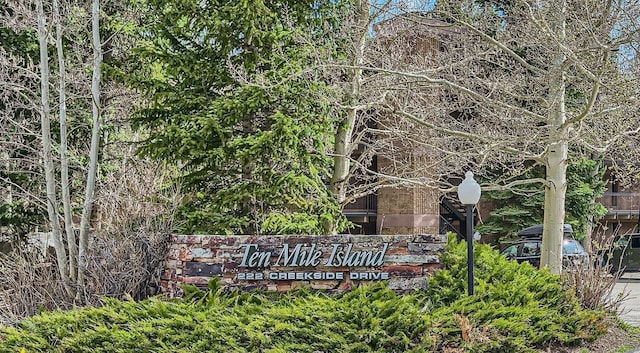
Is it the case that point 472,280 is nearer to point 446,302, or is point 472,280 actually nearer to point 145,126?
point 446,302

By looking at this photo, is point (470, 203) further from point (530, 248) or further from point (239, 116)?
point (530, 248)

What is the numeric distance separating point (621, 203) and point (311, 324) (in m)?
27.7

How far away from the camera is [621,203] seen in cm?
3091

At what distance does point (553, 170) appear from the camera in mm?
13062

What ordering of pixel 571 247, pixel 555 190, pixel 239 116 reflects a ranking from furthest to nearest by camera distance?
1. pixel 571 247
2. pixel 555 190
3. pixel 239 116

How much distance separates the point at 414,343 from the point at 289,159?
4.62m

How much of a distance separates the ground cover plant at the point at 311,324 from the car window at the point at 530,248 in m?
11.6

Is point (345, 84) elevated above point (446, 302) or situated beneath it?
elevated above

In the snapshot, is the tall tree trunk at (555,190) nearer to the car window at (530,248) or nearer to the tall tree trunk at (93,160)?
the car window at (530,248)

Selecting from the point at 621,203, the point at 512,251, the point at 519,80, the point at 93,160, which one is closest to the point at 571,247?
the point at 512,251

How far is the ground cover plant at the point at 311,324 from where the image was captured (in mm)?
7402

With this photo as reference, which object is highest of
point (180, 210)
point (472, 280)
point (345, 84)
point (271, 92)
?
point (345, 84)

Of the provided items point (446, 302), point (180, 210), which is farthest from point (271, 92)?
point (446, 302)

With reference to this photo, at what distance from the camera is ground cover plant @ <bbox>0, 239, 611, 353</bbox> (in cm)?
740
